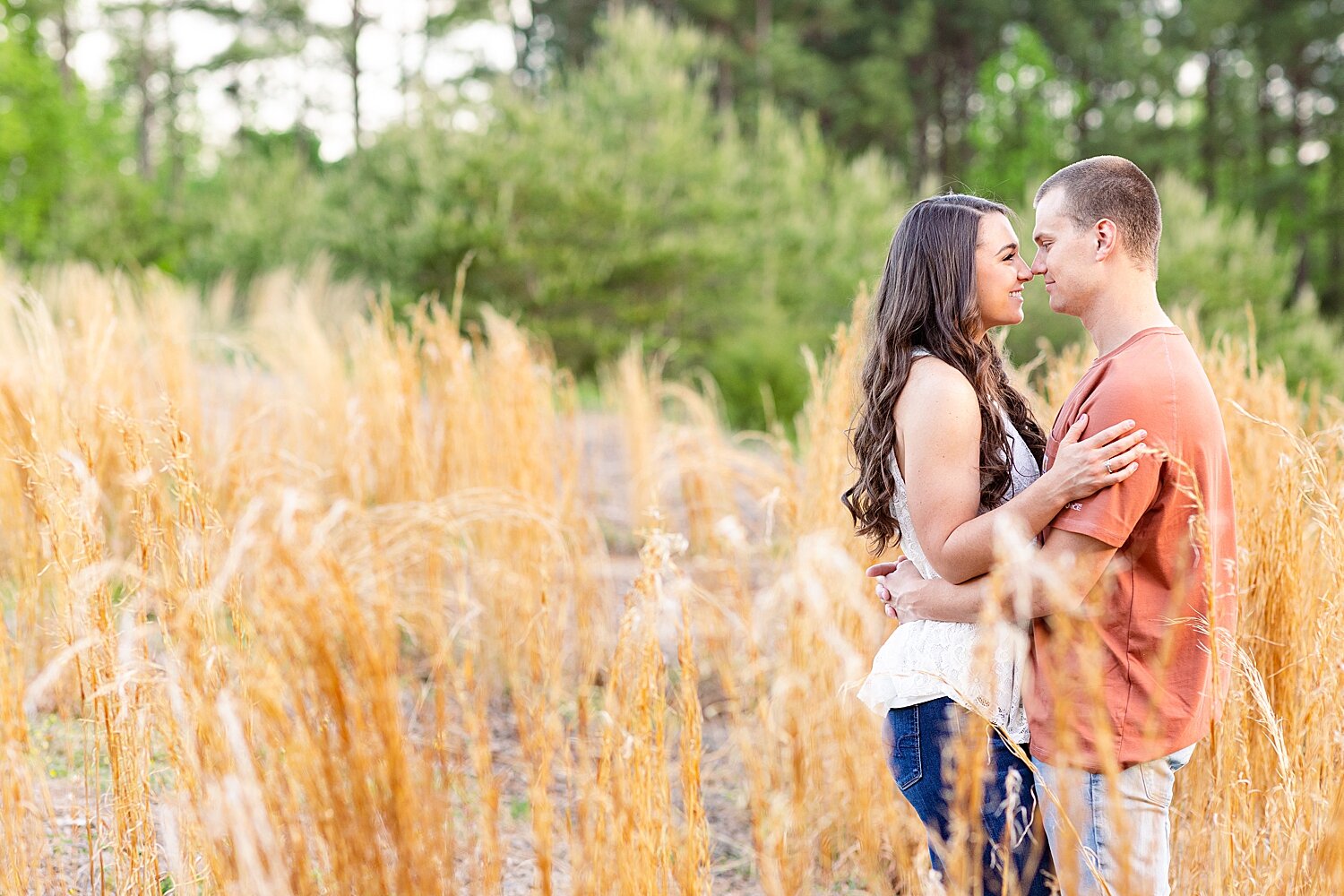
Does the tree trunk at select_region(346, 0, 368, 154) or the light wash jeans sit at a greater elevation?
the tree trunk at select_region(346, 0, 368, 154)

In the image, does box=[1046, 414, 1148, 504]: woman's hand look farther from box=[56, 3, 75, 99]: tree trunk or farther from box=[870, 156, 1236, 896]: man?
box=[56, 3, 75, 99]: tree trunk

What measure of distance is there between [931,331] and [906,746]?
674 mm

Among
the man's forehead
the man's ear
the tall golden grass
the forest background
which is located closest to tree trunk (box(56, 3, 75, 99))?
the forest background

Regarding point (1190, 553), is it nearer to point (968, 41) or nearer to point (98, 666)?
point (98, 666)

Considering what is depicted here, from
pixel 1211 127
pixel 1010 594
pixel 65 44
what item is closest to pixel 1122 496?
pixel 1010 594

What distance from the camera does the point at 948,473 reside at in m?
1.59

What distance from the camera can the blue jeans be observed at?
1.62 meters

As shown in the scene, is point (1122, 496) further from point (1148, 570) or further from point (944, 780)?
point (944, 780)

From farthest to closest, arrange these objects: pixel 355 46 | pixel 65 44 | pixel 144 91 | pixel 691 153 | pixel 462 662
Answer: pixel 144 91 < pixel 355 46 < pixel 65 44 < pixel 691 153 < pixel 462 662

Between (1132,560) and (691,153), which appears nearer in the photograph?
(1132,560)

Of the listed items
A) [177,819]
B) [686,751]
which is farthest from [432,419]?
[686,751]

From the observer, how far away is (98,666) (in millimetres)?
1739

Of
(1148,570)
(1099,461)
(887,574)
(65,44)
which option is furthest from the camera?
(65,44)

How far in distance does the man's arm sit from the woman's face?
404 millimetres
